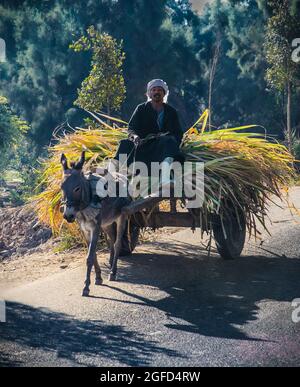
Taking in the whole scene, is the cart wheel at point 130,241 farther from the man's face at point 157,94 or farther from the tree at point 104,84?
the tree at point 104,84

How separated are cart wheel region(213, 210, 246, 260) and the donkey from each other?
1345 millimetres

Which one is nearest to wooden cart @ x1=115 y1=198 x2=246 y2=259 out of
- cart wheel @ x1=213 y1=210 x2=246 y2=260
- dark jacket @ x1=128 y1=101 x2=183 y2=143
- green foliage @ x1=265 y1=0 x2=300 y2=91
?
cart wheel @ x1=213 y1=210 x2=246 y2=260

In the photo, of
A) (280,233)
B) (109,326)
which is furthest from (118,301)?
(280,233)

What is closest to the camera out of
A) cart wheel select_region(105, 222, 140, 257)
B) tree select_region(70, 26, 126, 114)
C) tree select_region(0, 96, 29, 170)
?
cart wheel select_region(105, 222, 140, 257)

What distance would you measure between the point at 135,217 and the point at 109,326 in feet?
9.08

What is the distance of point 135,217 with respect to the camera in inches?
378

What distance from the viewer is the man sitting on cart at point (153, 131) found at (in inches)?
359

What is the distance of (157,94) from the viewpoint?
9516mm

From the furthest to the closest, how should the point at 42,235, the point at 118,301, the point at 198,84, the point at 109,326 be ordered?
1. the point at 198,84
2. the point at 42,235
3. the point at 118,301
4. the point at 109,326

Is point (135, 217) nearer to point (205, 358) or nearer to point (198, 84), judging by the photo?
point (205, 358)

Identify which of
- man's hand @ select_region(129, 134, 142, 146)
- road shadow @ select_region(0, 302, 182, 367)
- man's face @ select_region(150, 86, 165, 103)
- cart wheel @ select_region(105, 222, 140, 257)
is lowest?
road shadow @ select_region(0, 302, 182, 367)

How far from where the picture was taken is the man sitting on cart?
359 inches

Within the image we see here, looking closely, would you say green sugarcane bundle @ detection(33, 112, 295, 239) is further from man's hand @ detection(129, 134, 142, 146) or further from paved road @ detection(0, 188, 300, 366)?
paved road @ detection(0, 188, 300, 366)
